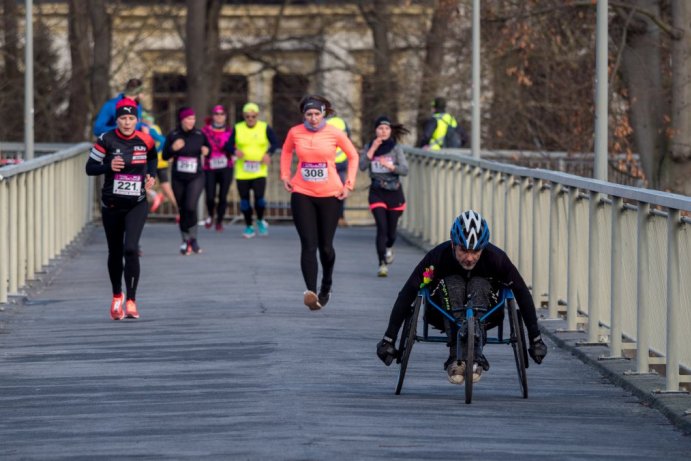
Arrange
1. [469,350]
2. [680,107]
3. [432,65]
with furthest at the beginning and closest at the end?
[432,65], [680,107], [469,350]

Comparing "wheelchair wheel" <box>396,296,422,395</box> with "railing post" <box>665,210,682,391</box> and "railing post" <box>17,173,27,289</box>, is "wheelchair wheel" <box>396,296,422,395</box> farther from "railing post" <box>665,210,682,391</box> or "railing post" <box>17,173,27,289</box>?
"railing post" <box>17,173,27,289</box>

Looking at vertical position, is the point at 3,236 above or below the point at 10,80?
below

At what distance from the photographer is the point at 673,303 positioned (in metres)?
11.5

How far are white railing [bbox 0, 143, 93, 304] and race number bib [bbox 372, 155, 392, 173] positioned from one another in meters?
3.38

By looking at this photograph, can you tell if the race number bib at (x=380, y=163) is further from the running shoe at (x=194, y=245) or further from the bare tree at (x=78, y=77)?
the bare tree at (x=78, y=77)

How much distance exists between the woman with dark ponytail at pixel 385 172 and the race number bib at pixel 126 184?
557cm

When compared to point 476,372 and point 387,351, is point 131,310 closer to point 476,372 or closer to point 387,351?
A: point 387,351

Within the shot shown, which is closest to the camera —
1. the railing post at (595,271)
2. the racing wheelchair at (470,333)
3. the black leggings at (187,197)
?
the racing wheelchair at (470,333)

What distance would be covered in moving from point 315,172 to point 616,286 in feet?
13.7

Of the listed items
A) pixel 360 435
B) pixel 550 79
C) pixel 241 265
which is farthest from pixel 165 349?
pixel 550 79

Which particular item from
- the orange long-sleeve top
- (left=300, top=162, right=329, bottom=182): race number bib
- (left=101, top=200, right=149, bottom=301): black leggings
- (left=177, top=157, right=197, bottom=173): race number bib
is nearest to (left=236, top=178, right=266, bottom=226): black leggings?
(left=177, top=157, right=197, bottom=173): race number bib

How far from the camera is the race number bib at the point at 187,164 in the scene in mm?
23906

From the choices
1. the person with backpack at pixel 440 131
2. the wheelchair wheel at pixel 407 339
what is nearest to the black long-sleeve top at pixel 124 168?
the wheelchair wheel at pixel 407 339

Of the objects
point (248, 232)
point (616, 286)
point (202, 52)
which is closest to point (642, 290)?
point (616, 286)
